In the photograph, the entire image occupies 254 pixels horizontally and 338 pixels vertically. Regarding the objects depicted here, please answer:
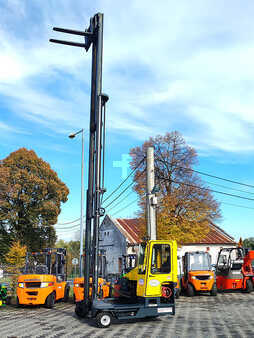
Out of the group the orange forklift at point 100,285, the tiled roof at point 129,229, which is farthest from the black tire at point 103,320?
the tiled roof at point 129,229

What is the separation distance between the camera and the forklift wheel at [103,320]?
9.57m

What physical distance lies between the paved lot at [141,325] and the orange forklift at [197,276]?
510 cm

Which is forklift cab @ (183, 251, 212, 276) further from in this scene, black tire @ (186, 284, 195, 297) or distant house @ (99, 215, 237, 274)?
distant house @ (99, 215, 237, 274)

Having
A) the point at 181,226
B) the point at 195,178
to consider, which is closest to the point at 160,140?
the point at 195,178

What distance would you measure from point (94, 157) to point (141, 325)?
5.11 m

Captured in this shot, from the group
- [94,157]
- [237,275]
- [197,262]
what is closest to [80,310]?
A: [94,157]

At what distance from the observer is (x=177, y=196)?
85.1ft

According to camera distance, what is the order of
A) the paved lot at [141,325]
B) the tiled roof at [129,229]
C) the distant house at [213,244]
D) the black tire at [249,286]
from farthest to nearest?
the distant house at [213,244]
the tiled roof at [129,229]
the black tire at [249,286]
the paved lot at [141,325]

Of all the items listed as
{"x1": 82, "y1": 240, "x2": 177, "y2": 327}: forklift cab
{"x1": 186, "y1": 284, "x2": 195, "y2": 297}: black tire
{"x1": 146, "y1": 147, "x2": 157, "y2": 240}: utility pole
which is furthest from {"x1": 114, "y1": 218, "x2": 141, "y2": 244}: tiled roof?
{"x1": 82, "y1": 240, "x2": 177, "y2": 327}: forklift cab

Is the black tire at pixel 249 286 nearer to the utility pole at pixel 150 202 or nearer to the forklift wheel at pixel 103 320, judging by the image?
the utility pole at pixel 150 202

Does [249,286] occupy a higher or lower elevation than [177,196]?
lower

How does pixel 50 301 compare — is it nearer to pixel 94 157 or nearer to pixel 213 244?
pixel 94 157

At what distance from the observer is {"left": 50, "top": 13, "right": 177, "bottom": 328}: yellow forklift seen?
9.90 m

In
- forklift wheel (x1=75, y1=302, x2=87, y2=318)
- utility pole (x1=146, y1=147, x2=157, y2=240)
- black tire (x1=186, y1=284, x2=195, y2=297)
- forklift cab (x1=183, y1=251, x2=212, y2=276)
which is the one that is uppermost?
utility pole (x1=146, y1=147, x2=157, y2=240)
